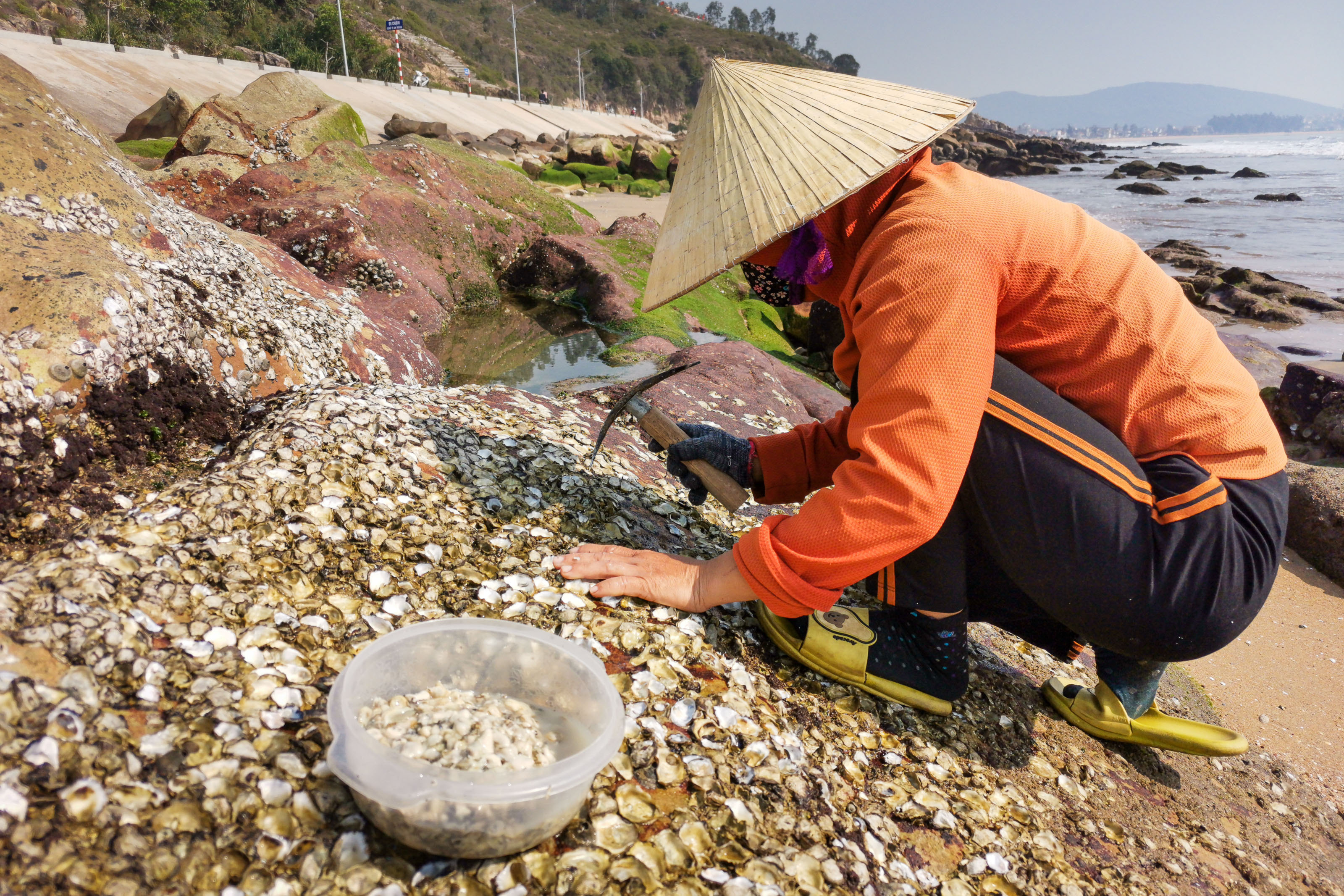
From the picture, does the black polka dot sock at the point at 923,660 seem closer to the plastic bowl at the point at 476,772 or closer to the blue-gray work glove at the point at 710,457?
the blue-gray work glove at the point at 710,457

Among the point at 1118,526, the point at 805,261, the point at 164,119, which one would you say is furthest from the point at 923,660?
the point at 164,119

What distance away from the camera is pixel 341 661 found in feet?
6.74

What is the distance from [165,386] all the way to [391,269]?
4203mm

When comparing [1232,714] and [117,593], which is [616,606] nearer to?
[117,593]

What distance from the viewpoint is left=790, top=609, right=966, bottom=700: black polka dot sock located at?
2.57 meters

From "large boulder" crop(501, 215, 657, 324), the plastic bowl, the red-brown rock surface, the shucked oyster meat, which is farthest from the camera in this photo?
"large boulder" crop(501, 215, 657, 324)

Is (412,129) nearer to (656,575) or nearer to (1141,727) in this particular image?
(656,575)

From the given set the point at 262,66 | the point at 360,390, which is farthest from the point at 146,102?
the point at 360,390

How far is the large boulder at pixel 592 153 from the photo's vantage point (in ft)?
102

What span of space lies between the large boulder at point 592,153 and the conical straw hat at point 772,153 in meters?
30.4

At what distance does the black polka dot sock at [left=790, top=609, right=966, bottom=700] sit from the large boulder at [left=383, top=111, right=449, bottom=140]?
1087 inches

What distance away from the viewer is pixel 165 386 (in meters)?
3.09

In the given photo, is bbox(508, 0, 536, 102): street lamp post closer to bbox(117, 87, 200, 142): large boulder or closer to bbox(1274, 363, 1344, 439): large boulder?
bbox(117, 87, 200, 142): large boulder

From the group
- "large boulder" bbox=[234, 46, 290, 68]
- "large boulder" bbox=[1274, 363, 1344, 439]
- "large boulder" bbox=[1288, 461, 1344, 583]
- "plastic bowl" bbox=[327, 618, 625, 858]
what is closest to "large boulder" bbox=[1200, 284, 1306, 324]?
"large boulder" bbox=[1274, 363, 1344, 439]
